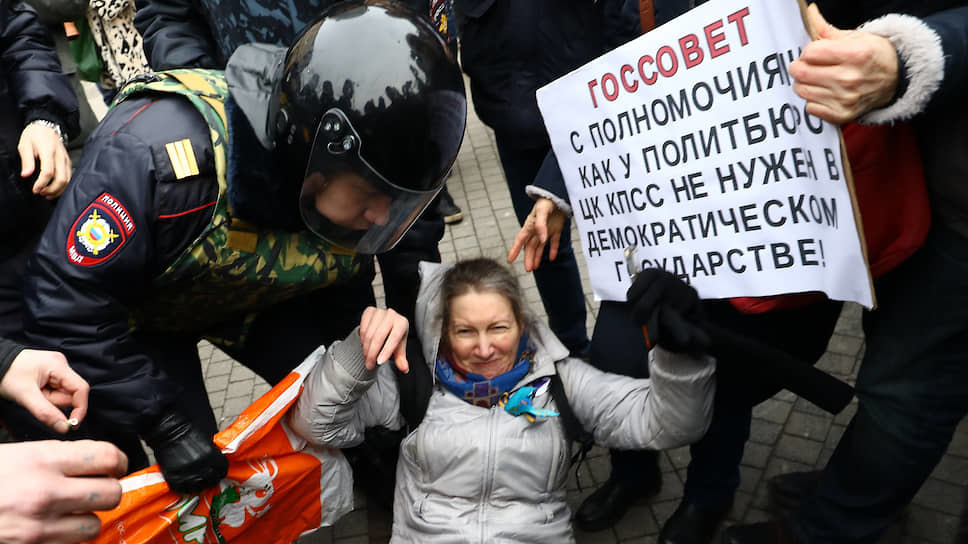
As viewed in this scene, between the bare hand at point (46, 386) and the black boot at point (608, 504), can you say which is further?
the black boot at point (608, 504)

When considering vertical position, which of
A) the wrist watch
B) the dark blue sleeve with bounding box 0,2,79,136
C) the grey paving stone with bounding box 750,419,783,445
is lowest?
A: the grey paving stone with bounding box 750,419,783,445

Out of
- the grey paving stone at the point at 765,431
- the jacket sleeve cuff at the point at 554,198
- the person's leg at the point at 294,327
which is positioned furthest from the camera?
the grey paving stone at the point at 765,431

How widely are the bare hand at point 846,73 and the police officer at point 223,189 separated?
755mm

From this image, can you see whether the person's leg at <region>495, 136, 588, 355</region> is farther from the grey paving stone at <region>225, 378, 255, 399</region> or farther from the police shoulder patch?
the police shoulder patch

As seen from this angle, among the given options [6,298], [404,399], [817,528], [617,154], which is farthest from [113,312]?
[817,528]

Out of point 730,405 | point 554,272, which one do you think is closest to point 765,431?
point 730,405

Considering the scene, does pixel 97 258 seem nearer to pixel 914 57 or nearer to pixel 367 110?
pixel 367 110

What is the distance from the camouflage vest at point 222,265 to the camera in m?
1.84

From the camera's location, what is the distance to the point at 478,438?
210 centimetres

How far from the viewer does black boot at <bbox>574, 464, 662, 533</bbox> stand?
257 centimetres

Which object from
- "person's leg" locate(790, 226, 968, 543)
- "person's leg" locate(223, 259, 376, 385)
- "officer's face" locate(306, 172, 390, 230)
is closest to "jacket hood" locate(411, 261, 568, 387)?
"person's leg" locate(223, 259, 376, 385)

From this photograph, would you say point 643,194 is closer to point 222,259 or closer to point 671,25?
point 671,25

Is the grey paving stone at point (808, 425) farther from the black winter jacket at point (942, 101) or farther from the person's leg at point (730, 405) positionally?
the black winter jacket at point (942, 101)

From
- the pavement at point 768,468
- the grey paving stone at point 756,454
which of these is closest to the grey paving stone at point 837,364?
the pavement at point 768,468
